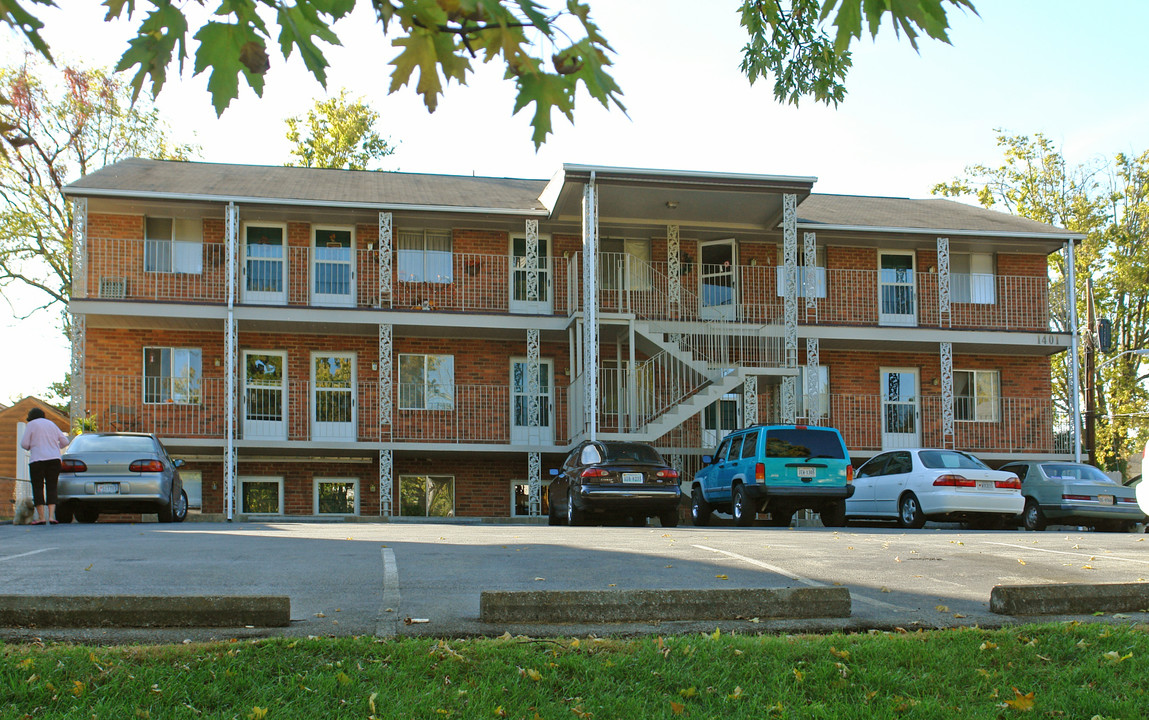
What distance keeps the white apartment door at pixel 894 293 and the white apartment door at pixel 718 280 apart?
3714 mm

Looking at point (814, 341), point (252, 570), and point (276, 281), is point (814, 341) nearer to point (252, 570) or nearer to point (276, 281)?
point (276, 281)

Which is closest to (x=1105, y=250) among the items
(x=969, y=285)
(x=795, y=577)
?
(x=969, y=285)

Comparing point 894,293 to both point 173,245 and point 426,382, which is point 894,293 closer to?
point 426,382

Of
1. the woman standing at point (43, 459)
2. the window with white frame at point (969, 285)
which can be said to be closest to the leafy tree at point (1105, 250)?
the window with white frame at point (969, 285)

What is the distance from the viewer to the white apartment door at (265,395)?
2359cm

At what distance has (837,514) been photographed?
60.0 feet

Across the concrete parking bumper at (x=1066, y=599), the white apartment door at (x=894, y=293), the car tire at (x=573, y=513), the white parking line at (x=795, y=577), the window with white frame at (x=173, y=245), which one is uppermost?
the window with white frame at (x=173, y=245)

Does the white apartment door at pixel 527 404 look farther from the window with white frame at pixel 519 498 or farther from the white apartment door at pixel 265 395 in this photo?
the white apartment door at pixel 265 395

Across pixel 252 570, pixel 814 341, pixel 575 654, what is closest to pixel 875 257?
pixel 814 341

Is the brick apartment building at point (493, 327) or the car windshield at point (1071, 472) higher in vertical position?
the brick apartment building at point (493, 327)

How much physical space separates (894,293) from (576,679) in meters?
23.1

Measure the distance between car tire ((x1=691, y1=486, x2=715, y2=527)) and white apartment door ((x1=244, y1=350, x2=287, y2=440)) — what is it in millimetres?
8859

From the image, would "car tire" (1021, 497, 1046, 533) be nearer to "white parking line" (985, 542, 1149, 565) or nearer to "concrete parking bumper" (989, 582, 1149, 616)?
"white parking line" (985, 542, 1149, 565)

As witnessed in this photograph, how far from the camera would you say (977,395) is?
2689cm
